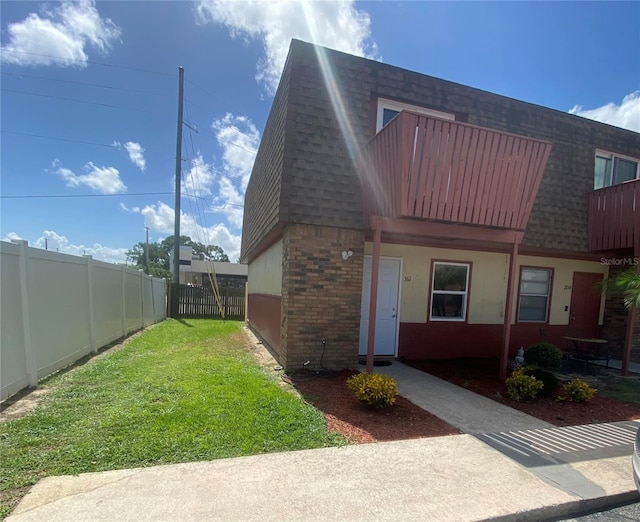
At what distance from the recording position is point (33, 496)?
2449mm

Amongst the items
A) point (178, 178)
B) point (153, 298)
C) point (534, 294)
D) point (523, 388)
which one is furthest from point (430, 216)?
point (178, 178)

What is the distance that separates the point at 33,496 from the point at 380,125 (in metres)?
6.91

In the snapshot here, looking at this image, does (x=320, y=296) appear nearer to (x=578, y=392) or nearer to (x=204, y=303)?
(x=578, y=392)

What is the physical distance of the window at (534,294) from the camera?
29.6ft

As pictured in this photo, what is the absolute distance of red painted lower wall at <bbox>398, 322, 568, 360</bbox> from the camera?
26.1ft

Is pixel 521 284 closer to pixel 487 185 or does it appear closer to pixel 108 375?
pixel 487 185

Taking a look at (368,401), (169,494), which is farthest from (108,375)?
(368,401)

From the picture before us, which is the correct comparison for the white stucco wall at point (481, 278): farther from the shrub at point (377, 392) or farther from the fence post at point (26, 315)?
the fence post at point (26, 315)

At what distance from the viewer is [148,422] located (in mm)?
3725

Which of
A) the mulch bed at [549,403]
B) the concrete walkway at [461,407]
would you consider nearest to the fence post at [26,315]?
the concrete walkway at [461,407]

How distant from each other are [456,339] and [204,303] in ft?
40.5

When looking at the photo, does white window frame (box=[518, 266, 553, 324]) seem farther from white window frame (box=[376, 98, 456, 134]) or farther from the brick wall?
the brick wall

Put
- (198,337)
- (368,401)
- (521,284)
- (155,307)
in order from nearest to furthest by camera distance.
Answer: (368,401) < (521,284) < (198,337) < (155,307)

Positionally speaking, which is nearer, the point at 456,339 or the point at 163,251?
the point at 456,339
